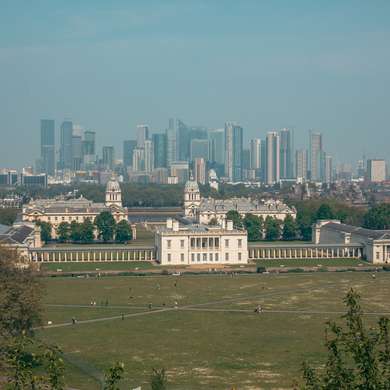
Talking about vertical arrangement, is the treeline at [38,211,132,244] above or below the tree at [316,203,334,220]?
below

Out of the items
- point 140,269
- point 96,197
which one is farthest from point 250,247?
point 96,197

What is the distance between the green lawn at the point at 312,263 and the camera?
7875 cm

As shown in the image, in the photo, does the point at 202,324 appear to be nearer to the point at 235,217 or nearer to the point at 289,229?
the point at 289,229

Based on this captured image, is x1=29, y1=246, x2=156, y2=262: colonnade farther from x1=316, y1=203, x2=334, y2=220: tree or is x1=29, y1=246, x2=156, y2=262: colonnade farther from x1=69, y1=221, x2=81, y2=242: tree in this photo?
x1=316, y1=203, x2=334, y2=220: tree

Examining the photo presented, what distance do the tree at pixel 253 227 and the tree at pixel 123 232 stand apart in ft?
47.0

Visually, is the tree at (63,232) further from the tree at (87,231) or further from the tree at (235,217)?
the tree at (235,217)

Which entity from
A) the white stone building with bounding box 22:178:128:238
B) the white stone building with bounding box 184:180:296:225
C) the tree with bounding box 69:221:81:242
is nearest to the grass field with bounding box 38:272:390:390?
the tree with bounding box 69:221:81:242

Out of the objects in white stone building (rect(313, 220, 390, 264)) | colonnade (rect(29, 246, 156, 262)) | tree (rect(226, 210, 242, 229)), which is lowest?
colonnade (rect(29, 246, 156, 262))

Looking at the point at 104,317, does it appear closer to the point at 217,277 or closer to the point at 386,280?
the point at 217,277

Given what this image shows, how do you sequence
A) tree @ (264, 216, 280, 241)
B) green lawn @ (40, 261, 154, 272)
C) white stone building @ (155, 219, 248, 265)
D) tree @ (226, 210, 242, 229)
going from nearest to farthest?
green lawn @ (40, 261, 154, 272) → white stone building @ (155, 219, 248, 265) → tree @ (264, 216, 280, 241) → tree @ (226, 210, 242, 229)

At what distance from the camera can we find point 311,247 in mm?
87000

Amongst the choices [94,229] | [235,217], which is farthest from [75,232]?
[235,217]

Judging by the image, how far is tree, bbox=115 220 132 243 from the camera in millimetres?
99250

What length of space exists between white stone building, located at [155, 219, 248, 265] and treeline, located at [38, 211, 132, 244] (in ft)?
55.5
